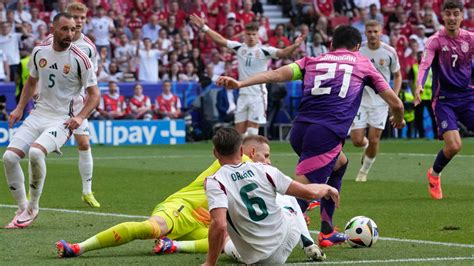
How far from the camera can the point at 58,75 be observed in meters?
12.3

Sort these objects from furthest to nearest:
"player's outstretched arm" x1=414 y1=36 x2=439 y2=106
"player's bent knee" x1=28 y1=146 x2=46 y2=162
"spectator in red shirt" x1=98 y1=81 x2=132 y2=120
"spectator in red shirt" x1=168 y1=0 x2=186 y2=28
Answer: "spectator in red shirt" x1=168 y1=0 x2=186 y2=28 < "spectator in red shirt" x1=98 y1=81 x2=132 y2=120 < "player's outstretched arm" x1=414 y1=36 x2=439 y2=106 < "player's bent knee" x1=28 y1=146 x2=46 y2=162

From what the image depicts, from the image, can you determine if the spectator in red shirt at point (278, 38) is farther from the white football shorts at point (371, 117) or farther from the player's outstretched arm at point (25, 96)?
the player's outstretched arm at point (25, 96)

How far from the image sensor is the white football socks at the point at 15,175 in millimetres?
12000

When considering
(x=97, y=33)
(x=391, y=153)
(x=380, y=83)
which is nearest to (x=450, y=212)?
(x=380, y=83)

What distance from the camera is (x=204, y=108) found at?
29312mm

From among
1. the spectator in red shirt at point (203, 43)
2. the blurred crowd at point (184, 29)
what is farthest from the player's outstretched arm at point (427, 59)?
the spectator in red shirt at point (203, 43)

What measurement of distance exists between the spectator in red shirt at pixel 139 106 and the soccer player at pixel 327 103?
60.0 ft

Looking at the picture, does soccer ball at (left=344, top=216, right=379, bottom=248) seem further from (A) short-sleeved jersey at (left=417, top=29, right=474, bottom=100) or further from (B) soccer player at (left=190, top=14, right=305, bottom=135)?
(B) soccer player at (left=190, top=14, right=305, bottom=135)

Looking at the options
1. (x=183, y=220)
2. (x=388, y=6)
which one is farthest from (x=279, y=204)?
(x=388, y=6)

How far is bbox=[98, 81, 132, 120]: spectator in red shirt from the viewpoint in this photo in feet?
92.0

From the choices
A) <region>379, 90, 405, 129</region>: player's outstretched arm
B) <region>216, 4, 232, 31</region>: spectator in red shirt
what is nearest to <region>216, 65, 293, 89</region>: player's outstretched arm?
<region>379, 90, 405, 129</region>: player's outstretched arm

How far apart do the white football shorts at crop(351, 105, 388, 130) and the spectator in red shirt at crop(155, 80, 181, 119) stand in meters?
11.1

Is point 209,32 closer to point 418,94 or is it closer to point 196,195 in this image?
point 418,94

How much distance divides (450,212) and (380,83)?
131 inches
